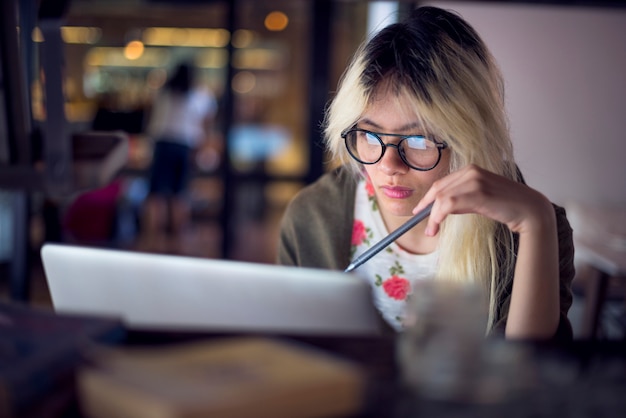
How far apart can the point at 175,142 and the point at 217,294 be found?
4.75m

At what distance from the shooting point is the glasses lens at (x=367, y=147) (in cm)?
154

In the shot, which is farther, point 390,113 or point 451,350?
point 390,113

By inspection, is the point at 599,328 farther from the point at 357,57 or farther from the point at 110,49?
the point at 110,49

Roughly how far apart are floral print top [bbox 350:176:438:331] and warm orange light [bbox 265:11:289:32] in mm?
4165

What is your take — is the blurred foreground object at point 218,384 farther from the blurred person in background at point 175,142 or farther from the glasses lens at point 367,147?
the blurred person in background at point 175,142

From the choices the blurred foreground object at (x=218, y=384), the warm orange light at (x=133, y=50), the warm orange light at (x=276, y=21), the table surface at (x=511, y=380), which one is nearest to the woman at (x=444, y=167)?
the table surface at (x=511, y=380)

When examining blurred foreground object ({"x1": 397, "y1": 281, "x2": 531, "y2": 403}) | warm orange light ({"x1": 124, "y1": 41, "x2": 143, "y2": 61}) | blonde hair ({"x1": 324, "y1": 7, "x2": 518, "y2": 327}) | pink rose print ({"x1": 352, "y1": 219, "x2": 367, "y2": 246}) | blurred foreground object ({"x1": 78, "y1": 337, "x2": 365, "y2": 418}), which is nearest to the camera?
blurred foreground object ({"x1": 78, "y1": 337, "x2": 365, "y2": 418})

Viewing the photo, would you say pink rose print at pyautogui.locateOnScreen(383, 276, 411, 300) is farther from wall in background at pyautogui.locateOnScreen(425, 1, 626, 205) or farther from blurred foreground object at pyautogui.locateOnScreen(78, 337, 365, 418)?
wall in background at pyautogui.locateOnScreen(425, 1, 626, 205)

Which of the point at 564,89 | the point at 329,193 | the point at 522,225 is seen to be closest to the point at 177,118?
the point at 564,89

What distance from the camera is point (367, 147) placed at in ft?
5.12

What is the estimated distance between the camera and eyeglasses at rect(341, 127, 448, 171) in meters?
1.51

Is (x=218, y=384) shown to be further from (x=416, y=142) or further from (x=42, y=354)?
(x=416, y=142)

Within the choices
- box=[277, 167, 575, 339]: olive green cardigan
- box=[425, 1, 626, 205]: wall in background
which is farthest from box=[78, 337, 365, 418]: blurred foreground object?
box=[425, 1, 626, 205]: wall in background

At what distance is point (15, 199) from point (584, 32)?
288 cm
